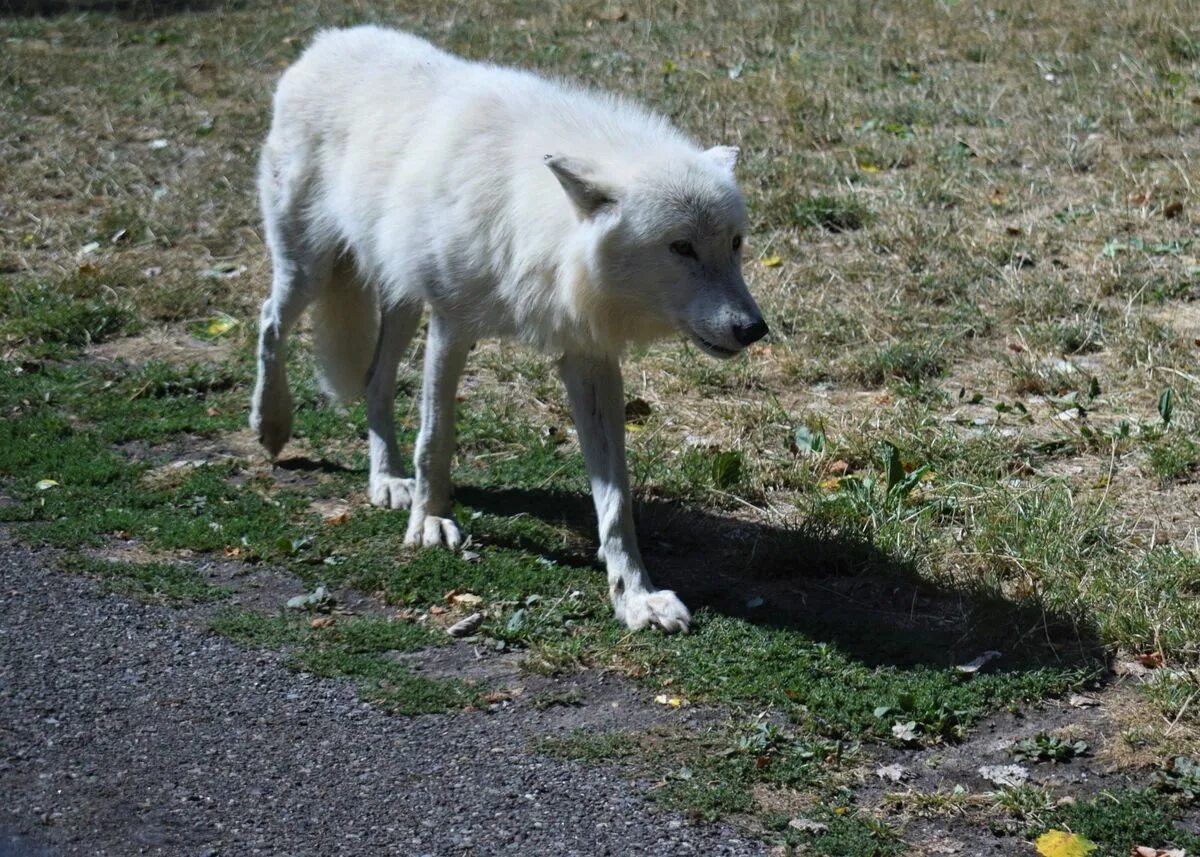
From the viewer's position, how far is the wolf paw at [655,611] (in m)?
4.37

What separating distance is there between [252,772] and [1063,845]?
1.96m

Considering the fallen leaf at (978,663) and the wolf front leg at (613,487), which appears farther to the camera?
the wolf front leg at (613,487)

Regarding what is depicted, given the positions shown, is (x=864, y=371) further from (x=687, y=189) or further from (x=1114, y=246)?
(x=687, y=189)

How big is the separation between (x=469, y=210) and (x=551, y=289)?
440 millimetres

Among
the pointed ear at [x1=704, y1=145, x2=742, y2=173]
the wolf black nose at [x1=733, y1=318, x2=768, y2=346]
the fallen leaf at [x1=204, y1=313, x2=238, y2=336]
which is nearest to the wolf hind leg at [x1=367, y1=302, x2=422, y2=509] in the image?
the pointed ear at [x1=704, y1=145, x2=742, y2=173]

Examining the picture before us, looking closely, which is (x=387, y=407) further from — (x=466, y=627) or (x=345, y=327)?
(x=466, y=627)

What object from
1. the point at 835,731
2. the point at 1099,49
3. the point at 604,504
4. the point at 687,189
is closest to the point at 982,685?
the point at 835,731

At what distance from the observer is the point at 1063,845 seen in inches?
128

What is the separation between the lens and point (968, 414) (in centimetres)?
599

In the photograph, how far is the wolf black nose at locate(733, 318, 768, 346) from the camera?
4.17 m

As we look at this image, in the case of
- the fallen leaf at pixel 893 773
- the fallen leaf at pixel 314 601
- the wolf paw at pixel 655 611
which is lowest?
the fallen leaf at pixel 314 601

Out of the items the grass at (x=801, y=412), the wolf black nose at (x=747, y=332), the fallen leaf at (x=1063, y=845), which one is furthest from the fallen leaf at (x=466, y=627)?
the fallen leaf at (x=1063, y=845)

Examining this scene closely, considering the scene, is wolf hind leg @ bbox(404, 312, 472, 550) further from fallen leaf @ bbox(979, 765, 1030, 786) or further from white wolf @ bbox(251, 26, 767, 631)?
fallen leaf @ bbox(979, 765, 1030, 786)

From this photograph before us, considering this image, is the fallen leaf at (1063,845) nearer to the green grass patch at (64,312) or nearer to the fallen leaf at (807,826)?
the fallen leaf at (807,826)
